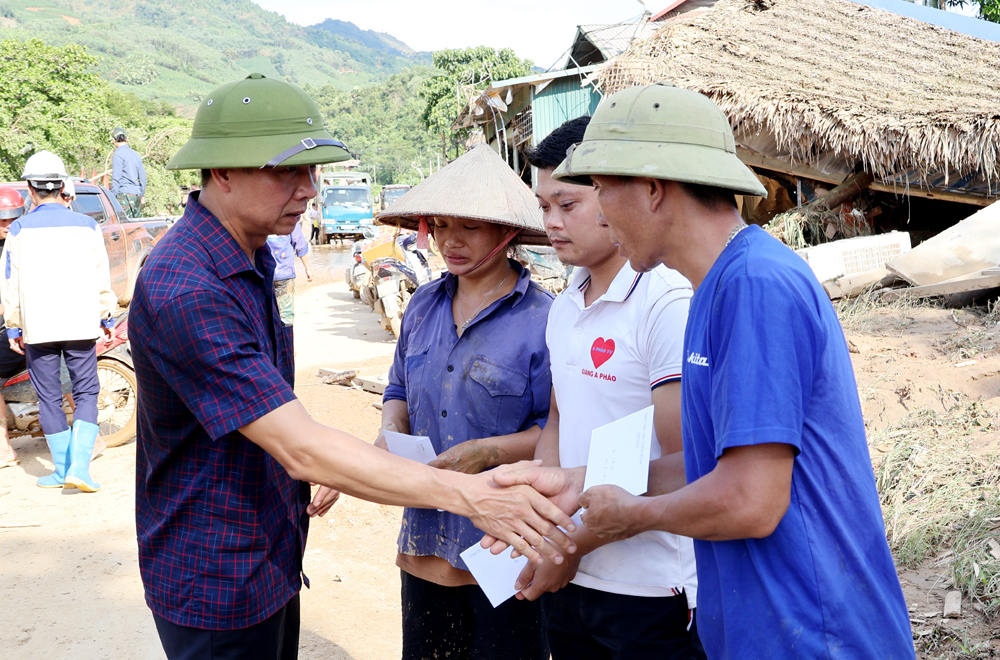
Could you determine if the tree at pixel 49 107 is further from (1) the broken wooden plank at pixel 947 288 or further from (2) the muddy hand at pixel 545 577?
(2) the muddy hand at pixel 545 577

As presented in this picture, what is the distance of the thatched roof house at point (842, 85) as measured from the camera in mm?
8812

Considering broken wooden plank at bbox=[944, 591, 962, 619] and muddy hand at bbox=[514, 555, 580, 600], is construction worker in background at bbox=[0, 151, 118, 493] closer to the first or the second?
muddy hand at bbox=[514, 555, 580, 600]

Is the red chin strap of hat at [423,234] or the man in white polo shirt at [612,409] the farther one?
the red chin strap of hat at [423,234]

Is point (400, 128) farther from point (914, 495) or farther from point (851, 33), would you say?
point (914, 495)

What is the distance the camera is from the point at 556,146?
2.45 meters

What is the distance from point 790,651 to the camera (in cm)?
141

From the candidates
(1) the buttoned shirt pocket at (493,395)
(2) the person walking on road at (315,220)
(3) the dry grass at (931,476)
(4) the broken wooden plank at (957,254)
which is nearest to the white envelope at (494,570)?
(1) the buttoned shirt pocket at (493,395)

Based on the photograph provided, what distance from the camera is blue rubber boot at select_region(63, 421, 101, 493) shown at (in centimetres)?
565

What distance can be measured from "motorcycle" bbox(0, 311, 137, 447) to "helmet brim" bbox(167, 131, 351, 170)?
4.41 meters

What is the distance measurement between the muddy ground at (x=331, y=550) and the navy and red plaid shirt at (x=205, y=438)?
6.16ft

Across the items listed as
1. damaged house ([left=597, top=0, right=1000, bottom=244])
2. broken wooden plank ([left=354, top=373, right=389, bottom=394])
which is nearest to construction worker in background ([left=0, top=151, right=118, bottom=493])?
broken wooden plank ([left=354, top=373, right=389, bottom=394])

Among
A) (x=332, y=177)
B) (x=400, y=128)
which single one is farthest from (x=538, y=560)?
(x=400, y=128)

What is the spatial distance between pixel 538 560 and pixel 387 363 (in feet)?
24.5

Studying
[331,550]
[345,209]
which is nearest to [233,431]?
[331,550]
